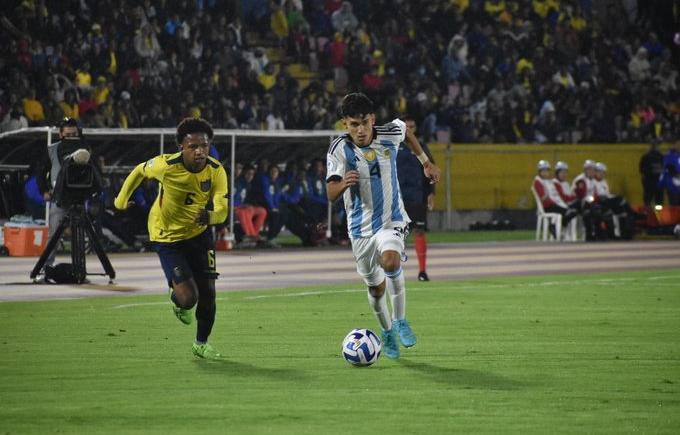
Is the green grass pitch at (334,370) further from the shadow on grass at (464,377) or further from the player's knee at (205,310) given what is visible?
the player's knee at (205,310)

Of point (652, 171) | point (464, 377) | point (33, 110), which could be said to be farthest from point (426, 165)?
point (652, 171)

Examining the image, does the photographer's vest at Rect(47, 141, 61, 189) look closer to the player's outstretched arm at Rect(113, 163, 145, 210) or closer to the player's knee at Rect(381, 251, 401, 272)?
the player's outstretched arm at Rect(113, 163, 145, 210)

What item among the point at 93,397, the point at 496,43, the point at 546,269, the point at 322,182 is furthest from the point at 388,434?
the point at 496,43

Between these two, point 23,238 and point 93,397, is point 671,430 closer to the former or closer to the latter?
point 93,397

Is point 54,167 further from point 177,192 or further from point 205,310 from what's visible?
point 205,310

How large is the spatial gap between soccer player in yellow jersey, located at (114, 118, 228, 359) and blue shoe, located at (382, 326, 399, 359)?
1.42m

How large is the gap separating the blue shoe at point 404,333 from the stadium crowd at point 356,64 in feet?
61.0

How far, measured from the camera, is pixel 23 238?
25359mm

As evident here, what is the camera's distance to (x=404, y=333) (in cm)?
1202

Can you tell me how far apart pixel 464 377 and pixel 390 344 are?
4.46ft

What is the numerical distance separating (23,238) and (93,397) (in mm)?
16478

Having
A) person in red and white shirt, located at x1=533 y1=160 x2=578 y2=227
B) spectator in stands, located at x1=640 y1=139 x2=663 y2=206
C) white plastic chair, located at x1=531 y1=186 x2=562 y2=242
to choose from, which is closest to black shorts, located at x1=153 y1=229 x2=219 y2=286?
white plastic chair, located at x1=531 y1=186 x2=562 y2=242

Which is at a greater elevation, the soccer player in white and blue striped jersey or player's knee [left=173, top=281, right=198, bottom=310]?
the soccer player in white and blue striped jersey

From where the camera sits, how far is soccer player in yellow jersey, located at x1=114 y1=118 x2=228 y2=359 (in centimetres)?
1160
